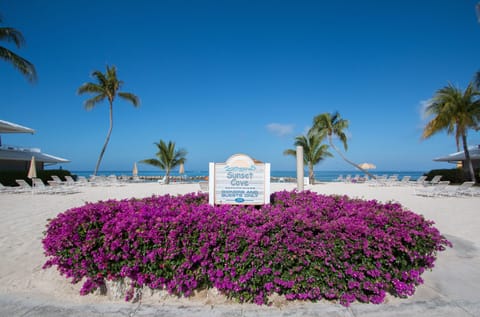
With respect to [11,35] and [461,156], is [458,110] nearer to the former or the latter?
[461,156]

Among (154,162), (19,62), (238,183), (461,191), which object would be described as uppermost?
(19,62)

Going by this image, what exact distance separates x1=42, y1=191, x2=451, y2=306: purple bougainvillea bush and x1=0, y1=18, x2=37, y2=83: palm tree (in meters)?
14.7

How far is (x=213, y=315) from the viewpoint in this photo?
7.16ft

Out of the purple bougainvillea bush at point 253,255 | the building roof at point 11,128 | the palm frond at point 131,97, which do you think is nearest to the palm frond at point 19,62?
the building roof at point 11,128

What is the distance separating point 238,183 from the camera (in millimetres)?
3547

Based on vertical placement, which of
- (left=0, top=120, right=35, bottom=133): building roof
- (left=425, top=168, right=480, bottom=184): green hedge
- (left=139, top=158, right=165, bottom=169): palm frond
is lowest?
(left=425, top=168, right=480, bottom=184): green hedge

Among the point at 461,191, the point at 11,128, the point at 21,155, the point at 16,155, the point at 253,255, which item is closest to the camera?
the point at 253,255

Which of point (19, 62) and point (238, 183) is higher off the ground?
point (19, 62)

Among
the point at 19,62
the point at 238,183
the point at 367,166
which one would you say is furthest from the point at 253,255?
the point at 367,166

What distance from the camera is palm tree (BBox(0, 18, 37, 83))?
12.1m

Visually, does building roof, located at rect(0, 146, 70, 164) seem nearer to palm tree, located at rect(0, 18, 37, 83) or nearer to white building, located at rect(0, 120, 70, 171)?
white building, located at rect(0, 120, 70, 171)

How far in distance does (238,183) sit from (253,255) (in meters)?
1.41

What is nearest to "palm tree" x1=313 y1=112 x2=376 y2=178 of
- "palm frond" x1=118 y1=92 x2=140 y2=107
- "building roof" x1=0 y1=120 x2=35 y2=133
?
"palm frond" x1=118 y1=92 x2=140 y2=107

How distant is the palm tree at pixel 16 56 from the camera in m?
12.1
